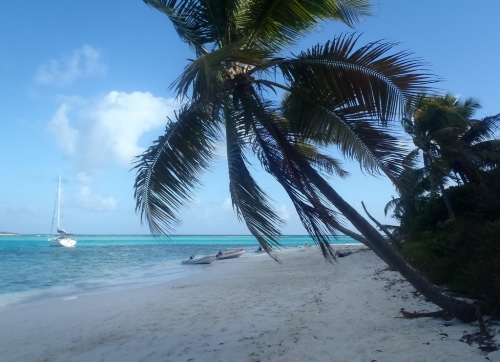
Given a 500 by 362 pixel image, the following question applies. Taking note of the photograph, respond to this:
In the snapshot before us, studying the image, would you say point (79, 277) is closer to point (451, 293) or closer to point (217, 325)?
point (217, 325)

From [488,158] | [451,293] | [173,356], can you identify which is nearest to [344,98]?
[173,356]

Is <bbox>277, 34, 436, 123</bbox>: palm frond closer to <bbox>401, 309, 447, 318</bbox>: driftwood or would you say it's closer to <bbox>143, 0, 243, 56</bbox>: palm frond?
<bbox>143, 0, 243, 56</bbox>: palm frond

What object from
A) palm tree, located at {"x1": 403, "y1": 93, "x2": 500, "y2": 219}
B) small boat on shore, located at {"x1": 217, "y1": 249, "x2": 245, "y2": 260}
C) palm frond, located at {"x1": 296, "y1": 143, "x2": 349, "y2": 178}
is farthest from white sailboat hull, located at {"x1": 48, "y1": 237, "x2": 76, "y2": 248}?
palm frond, located at {"x1": 296, "y1": 143, "x2": 349, "y2": 178}

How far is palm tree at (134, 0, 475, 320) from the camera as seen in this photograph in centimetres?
557

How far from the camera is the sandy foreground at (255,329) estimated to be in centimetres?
580

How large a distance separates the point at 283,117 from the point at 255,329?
12.2ft

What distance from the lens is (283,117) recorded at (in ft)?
22.2

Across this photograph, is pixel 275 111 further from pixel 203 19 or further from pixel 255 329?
pixel 255 329

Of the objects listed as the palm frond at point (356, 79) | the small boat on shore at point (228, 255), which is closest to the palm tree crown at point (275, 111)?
the palm frond at point (356, 79)

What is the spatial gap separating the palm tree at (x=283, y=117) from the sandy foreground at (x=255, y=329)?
1.02m

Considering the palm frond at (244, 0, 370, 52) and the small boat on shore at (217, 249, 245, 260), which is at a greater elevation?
the palm frond at (244, 0, 370, 52)

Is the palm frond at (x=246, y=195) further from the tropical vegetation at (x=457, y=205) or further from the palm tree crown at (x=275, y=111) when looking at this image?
the tropical vegetation at (x=457, y=205)

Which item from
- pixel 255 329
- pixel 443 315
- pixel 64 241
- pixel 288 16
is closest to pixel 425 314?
pixel 443 315

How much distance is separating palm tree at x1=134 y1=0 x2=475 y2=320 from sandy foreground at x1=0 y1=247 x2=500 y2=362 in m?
1.02
